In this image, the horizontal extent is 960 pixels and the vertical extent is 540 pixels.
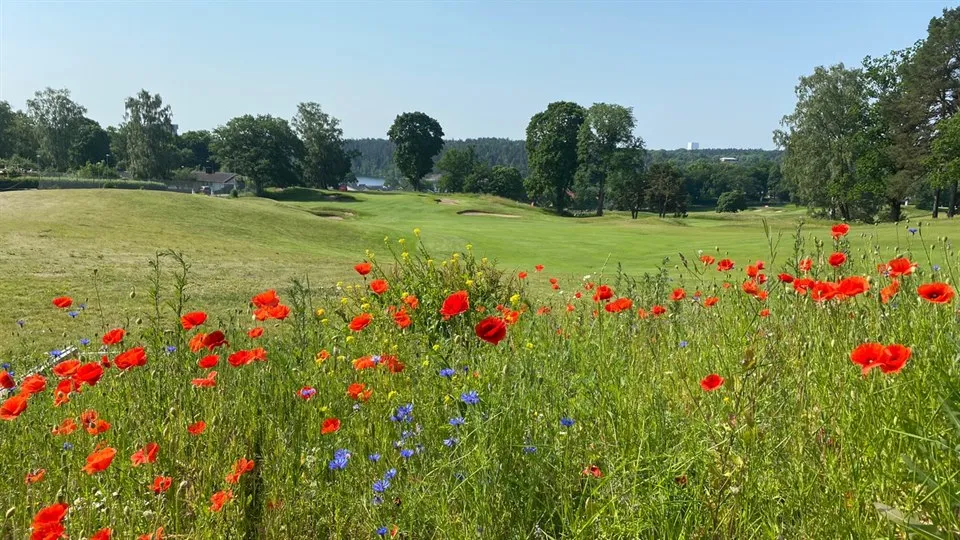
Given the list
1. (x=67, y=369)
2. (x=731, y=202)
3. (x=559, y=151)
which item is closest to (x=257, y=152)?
(x=559, y=151)

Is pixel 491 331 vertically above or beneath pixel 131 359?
above

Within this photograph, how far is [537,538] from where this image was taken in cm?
177

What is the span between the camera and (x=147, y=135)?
201 ft

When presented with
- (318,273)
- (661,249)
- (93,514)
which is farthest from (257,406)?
(661,249)

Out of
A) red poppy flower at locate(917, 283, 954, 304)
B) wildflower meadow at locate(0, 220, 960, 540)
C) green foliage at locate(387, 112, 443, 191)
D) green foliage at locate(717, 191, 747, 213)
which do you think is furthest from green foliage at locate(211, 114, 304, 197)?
green foliage at locate(717, 191, 747, 213)

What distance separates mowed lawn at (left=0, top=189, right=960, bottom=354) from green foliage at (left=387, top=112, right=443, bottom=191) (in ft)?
165

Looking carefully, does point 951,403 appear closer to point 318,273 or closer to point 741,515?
point 741,515

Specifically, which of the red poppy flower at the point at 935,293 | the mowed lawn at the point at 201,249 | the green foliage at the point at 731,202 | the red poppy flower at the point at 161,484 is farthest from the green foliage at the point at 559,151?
the red poppy flower at the point at 161,484

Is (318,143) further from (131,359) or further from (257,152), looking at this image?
(131,359)

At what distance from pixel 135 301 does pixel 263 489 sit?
26.0 feet

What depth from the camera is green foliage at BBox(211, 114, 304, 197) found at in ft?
206

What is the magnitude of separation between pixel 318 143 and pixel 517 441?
76086 millimetres

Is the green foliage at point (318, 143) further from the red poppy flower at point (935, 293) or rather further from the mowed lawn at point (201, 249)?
the red poppy flower at point (935, 293)

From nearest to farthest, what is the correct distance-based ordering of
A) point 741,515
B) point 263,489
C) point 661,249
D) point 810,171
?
1. point 741,515
2. point 263,489
3. point 661,249
4. point 810,171
